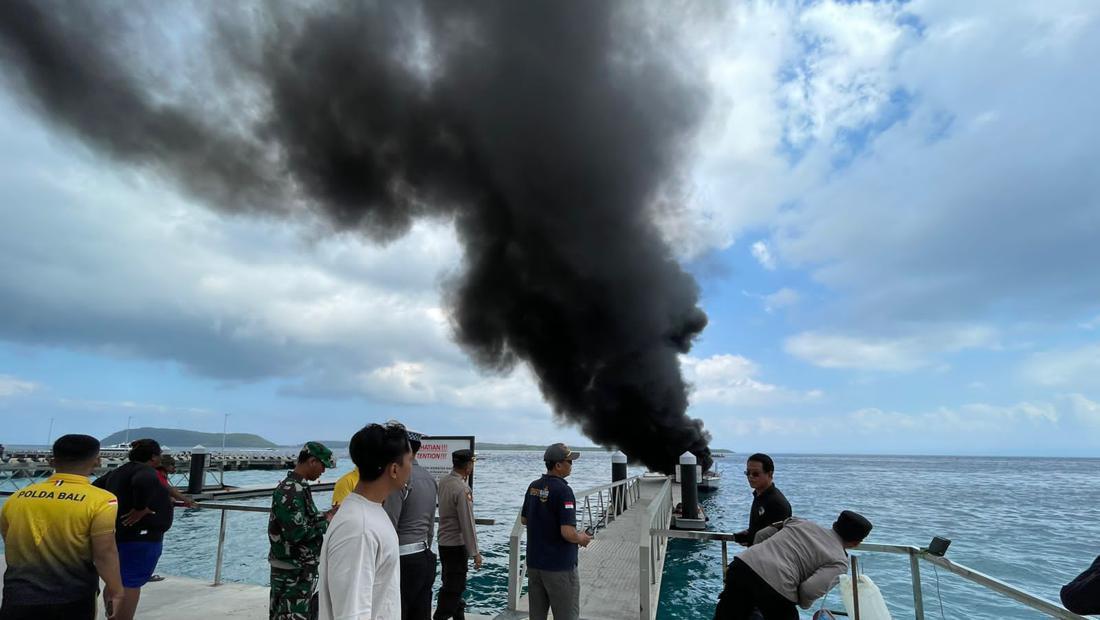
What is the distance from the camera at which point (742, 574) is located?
332 cm

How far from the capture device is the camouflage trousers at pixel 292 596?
3291 mm

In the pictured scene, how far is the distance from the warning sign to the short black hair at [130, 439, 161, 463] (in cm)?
301

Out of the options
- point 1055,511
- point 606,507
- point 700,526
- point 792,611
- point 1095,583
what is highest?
point 1095,583

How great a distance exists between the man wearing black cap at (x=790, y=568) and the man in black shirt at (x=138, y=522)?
4100 millimetres

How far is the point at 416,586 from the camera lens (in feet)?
12.2

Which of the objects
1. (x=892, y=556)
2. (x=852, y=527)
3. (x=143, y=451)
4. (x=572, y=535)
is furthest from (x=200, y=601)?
(x=892, y=556)

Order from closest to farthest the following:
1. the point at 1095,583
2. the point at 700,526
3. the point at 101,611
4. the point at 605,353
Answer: the point at 1095,583, the point at 101,611, the point at 700,526, the point at 605,353

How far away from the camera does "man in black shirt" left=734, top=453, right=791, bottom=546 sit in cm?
394

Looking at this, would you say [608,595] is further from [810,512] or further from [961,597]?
Answer: [810,512]

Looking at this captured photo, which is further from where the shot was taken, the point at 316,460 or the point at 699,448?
the point at 699,448

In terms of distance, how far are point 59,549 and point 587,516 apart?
43.4 ft

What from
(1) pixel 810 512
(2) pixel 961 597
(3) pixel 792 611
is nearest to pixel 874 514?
(1) pixel 810 512

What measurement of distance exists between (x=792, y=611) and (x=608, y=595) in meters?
3.39

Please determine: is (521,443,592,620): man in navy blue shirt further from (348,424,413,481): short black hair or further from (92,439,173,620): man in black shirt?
(92,439,173,620): man in black shirt
